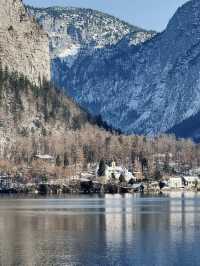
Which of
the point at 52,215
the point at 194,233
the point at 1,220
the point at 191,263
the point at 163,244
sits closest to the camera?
the point at 191,263

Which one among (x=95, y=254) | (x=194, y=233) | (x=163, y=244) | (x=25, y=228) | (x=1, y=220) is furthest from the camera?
(x=1, y=220)

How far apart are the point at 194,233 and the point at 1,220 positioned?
42.2m

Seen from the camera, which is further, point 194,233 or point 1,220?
point 1,220

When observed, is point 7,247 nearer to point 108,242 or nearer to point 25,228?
point 108,242

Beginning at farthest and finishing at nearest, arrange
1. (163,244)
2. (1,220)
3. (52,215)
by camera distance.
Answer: (52,215)
(1,220)
(163,244)

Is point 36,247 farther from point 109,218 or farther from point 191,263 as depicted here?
point 109,218

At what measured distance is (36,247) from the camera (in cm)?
11550

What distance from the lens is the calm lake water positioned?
346 feet

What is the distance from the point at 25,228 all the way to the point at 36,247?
85.0 ft

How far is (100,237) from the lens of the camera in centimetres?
12656

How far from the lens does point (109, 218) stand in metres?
162

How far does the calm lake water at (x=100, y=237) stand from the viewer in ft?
346

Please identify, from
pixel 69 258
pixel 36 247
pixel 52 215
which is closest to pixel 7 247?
pixel 36 247

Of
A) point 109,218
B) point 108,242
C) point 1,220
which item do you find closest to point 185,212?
point 109,218
